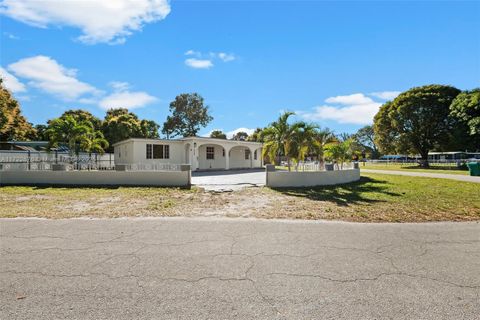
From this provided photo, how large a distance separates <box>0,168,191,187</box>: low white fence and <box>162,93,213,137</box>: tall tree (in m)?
34.9

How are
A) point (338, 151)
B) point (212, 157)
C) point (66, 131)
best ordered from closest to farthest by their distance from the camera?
point (338, 151)
point (66, 131)
point (212, 157)

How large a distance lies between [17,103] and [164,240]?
1280 inches

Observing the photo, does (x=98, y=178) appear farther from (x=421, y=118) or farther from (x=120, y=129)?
(x=421, y=118)

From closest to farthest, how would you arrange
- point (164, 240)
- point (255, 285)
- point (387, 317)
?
point (387, 317), point (255, 285), point (164, 240)

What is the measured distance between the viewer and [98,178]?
1394 cm

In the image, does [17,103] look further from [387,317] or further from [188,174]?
[387,317]

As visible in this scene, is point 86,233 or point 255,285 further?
point 86,233

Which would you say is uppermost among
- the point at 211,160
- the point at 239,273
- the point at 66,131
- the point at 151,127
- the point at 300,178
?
the point at 151,127

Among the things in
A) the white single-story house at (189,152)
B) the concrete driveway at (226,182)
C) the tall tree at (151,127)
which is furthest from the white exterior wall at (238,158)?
the tall tree at (151,127)

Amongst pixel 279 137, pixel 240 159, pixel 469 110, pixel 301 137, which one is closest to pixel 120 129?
pixel 240 159

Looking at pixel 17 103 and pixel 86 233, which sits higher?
pixel 17 103

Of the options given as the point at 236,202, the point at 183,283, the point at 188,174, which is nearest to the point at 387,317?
the point at 183,283

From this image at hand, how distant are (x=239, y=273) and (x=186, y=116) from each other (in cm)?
4723

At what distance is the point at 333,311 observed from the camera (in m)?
2.75
